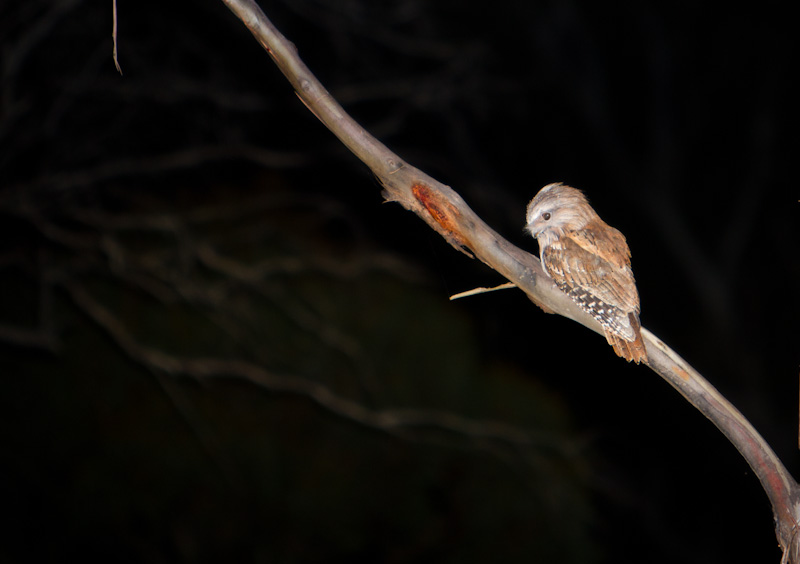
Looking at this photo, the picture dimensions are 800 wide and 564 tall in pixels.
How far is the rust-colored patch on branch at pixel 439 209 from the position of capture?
1639mm

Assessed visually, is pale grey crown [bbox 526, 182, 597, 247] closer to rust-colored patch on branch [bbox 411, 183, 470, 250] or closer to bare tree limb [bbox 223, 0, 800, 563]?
bare tree limb [bbox 223, 0, 800, 563]

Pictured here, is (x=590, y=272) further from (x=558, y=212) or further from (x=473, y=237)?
(x=473, y=237)

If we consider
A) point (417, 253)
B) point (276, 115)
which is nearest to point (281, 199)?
point (276, 115)

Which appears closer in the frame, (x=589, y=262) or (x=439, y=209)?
(x=439, y=209)

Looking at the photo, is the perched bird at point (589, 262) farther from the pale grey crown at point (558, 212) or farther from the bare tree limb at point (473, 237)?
the bare tree limb at point (473, 237)

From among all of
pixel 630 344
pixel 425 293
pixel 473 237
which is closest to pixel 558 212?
pixel 630 344

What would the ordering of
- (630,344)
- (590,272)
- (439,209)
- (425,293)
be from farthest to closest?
(425,293), (590,272), (630,344), (439,209)

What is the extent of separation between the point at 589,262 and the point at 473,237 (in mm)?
870

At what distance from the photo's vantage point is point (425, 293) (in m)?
7.43

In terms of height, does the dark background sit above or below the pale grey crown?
above

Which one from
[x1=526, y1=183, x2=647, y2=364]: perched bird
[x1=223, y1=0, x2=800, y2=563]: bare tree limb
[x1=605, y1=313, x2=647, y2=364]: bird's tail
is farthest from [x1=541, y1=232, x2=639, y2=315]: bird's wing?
[x1=223, y1=0, x2=800, y2=563]: bare tree limb

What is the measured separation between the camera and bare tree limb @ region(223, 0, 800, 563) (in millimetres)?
1489

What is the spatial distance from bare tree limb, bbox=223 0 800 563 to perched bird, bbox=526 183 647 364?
1.01 feet

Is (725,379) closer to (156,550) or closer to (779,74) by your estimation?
(779,74)
